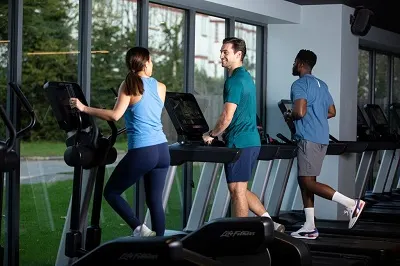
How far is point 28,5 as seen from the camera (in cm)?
607

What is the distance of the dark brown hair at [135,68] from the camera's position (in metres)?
5.45

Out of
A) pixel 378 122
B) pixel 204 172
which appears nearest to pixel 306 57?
pixel 204 172

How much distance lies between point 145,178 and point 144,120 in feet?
1.23

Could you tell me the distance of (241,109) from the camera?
601 centimetres

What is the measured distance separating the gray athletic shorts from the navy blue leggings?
5.94 ft

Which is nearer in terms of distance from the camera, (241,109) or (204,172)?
(241,109)

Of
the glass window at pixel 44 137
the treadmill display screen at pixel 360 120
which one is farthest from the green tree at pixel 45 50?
the treadmill display screen at pixel 360 120

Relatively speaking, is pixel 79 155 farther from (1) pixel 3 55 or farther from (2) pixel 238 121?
(2) pixel 238 121

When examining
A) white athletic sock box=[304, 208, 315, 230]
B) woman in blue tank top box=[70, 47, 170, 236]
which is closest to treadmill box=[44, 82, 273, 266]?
woman in blue tank top box=[70, 47, 170, 236]

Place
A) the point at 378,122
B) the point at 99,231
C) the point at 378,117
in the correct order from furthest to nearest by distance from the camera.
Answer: the point at 378,117 < the point at 378,122 < the point at 99,231

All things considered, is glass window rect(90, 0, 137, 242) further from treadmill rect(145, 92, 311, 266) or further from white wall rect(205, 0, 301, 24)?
white wall rect(205, 0, 301, 24)

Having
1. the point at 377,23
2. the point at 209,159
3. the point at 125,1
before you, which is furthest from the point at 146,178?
the point at 377,23

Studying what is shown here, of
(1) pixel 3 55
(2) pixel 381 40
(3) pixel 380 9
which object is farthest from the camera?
(2) pixel 381 40

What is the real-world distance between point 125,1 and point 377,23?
14.7ft
